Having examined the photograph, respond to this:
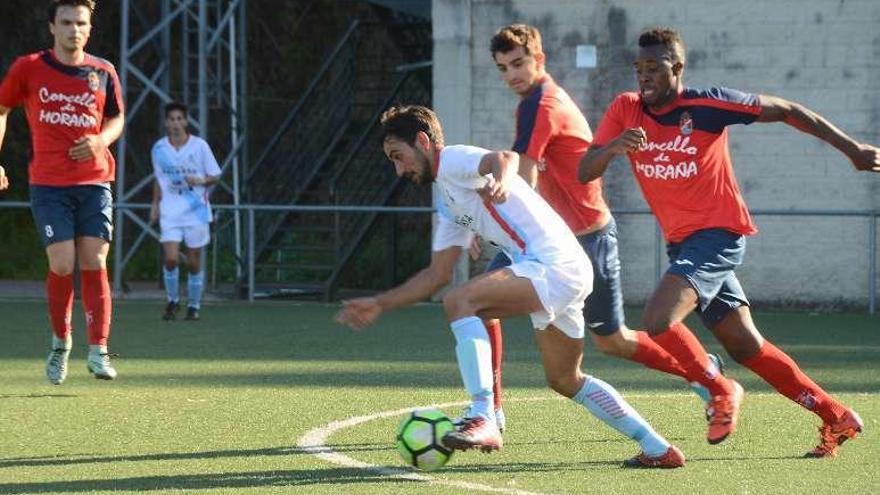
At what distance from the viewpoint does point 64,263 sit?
1000 centimetres

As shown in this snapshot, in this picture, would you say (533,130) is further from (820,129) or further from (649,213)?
(649,213)

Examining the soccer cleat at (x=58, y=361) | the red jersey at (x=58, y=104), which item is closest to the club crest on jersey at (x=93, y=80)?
the red jersey at (x=58, y=104)

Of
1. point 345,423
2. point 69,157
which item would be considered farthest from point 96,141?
point 345,423

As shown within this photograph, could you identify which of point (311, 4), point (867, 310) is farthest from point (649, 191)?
point (311, 4)

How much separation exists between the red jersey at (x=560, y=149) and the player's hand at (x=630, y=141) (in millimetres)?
795

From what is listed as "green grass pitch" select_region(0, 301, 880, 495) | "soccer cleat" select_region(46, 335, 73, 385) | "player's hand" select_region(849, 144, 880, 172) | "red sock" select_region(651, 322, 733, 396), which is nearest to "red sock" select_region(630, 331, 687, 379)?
"green grass pitch" select_region(0, 301, 880, 495)

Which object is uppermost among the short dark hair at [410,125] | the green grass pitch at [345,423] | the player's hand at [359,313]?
the short dark hair at [410,125]

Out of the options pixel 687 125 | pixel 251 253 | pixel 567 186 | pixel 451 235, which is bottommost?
pixel 251 253

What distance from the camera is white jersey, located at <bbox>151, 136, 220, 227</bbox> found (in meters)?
16.3

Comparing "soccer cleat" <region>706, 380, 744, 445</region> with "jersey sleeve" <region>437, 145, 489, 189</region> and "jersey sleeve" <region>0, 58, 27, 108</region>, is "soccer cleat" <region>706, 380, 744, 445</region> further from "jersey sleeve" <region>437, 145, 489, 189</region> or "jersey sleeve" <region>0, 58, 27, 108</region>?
"jersey sleeve" <region>0, 58, 27, 108</region>

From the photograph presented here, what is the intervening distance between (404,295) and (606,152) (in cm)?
116

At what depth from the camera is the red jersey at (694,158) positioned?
783 cm

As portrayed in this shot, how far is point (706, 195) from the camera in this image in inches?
309

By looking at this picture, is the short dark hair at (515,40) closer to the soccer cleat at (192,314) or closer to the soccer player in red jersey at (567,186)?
the soccer player in red jersey at (567,186)
